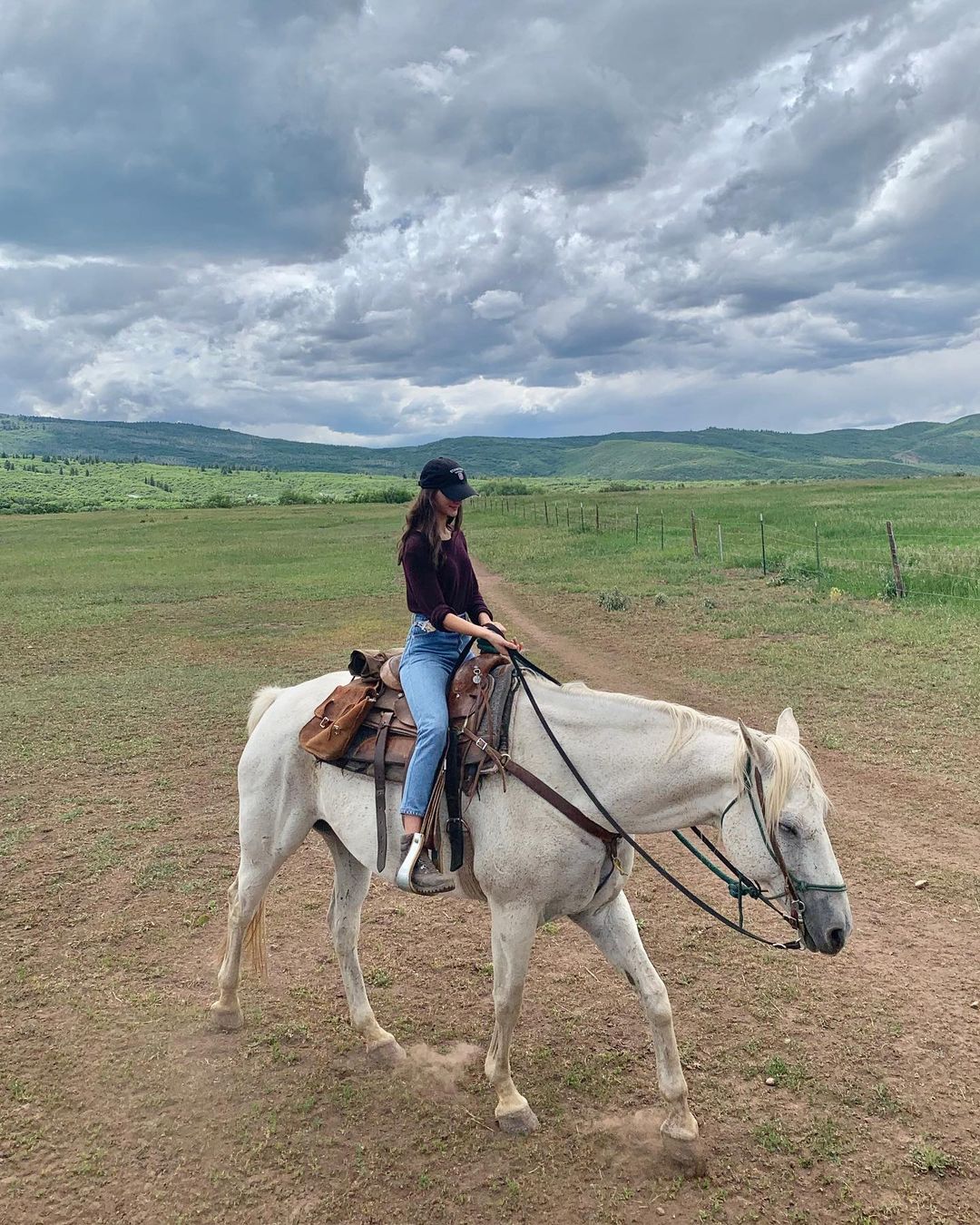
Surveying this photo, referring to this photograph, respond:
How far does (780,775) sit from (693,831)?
621 millimetres

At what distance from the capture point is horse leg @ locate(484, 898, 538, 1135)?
11.9 ft

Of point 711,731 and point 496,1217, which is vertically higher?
point 711,731

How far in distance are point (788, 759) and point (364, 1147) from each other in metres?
2.86

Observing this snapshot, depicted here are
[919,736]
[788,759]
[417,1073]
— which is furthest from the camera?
[919,736]

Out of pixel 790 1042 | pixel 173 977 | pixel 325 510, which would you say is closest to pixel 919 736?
pixel 790 1042

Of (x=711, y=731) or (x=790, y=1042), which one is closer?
(x=711, y=731)

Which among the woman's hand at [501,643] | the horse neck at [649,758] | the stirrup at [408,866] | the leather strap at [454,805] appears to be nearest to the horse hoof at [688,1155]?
the horse neck at [649,758]

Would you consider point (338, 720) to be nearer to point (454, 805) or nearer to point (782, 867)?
point (454, 805)

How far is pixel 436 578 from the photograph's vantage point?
13.4 feet

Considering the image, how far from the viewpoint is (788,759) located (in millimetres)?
3096

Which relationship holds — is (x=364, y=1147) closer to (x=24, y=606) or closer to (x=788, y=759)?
(x=788, y=759)

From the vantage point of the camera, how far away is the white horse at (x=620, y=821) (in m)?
3.11

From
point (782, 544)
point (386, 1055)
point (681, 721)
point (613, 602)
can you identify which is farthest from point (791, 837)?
point (782, 544)

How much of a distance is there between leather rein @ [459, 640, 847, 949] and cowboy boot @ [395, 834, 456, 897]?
1.97ft
